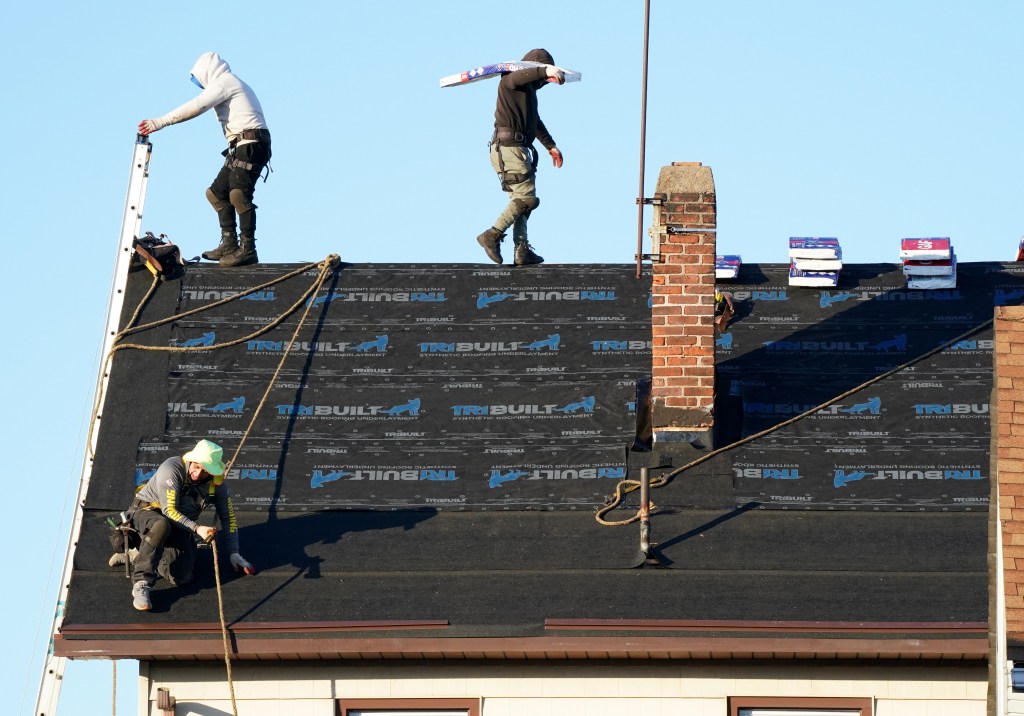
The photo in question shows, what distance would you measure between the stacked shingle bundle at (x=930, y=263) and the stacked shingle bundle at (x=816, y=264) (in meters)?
0.70

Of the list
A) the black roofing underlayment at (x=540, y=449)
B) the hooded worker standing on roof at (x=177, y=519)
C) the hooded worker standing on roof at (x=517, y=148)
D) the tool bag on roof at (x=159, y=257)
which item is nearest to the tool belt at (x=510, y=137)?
the hooded worker standing on roof at (x=517, y=148)

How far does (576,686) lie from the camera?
15719 millimetres

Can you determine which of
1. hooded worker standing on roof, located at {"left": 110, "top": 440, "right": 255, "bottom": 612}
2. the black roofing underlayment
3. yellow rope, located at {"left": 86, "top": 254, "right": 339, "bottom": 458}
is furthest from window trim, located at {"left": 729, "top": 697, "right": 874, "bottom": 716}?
yellow rope, located at {"left": 86, "top": 254, "right": 339, "bottom": 458}

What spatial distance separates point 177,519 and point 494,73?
696 centimetres

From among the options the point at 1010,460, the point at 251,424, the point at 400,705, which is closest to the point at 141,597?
the point at 400,705

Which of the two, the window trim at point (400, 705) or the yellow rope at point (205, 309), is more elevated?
the yellow rope at point (205, 309)

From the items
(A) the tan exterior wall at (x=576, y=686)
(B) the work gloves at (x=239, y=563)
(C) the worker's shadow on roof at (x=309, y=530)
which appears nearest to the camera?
(A) the tan exterior wall at (x=576, y=686)

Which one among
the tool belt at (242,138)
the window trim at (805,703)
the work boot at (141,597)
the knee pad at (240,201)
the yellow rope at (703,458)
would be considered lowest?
the window trim at (805,703)

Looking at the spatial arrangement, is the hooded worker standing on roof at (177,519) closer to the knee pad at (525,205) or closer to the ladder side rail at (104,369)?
the ladder side rail at (104,369)

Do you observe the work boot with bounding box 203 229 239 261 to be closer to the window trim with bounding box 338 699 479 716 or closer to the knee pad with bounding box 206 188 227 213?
the knee pad with bounding box 206 188 227 213

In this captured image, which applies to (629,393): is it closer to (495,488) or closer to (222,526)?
(495,488)

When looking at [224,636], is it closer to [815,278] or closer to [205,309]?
[205,309]

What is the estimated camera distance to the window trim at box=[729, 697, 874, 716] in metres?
15.5

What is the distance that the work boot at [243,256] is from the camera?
2005 centimetres
